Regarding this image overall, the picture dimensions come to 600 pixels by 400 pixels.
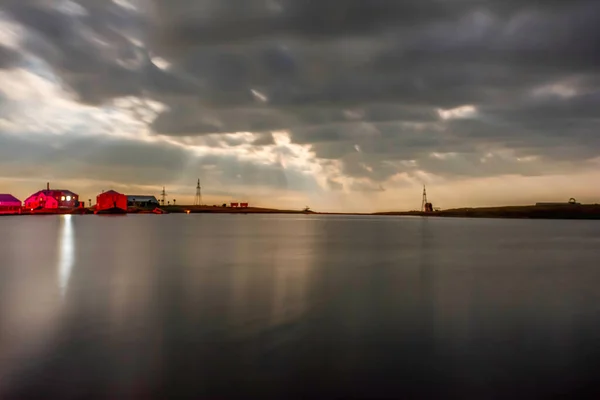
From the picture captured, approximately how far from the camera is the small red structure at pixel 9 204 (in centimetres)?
16462

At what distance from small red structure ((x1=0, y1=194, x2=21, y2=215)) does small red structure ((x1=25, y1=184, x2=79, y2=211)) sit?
7.49 meters

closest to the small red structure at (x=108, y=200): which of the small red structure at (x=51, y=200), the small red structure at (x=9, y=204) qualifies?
the small red structure at (x=51, y=200)

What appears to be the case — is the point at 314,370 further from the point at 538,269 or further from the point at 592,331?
the point at 538,269

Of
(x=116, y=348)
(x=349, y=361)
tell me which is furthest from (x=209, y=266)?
(x=349, y=361)

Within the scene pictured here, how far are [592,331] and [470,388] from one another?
8.31 meters

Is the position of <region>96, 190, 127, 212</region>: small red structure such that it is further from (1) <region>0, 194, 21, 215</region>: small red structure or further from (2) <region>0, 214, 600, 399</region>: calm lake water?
(2) <region>0, 214, 600, 399</region>: calm lake water

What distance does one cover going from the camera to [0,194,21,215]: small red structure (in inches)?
6481

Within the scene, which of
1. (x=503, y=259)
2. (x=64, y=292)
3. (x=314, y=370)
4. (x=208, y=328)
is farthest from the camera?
(x=503, y=259)

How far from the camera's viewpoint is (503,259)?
41.5 meters

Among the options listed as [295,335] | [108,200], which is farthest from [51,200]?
[295,335]

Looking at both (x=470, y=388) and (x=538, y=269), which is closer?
(x=470, y=388)

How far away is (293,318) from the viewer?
55.6 ft

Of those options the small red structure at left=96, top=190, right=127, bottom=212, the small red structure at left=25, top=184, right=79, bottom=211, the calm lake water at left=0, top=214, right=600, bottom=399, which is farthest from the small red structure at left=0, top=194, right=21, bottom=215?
the calm lake water at left=0, top=214, right=600, bottom=399

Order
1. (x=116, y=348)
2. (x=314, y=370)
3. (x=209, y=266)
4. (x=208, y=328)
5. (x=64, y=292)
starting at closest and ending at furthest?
1. (x=314, y=370)
2. (x=116, y=348)
3. (x=208, y=328)
4. (x=64, y=292)
5. (x=209, y=266)
